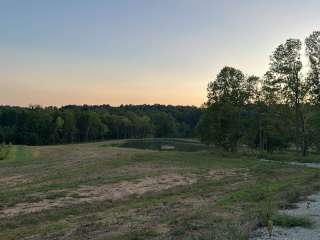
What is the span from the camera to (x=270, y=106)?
50.5 meters

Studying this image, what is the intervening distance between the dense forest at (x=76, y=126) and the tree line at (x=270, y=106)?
252 feet

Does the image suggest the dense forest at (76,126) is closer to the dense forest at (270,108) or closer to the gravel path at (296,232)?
the dense forest at (270,108)

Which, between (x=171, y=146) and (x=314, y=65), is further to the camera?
(x=171, y=146)

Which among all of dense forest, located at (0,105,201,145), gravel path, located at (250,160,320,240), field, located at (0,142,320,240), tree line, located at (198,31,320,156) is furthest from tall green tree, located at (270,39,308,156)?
dense forest, located at (0,105,201,145)

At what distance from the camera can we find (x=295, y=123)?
152 ft

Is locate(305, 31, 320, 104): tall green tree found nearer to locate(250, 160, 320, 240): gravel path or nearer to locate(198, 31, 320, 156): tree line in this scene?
locate(198, 31, 320, 156): tree line

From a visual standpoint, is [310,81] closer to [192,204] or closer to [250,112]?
[250,112]

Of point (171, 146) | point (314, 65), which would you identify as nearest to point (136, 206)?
point (314, 65)

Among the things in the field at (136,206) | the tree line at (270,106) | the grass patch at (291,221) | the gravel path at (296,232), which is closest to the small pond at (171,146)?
the tree line at (270,106)

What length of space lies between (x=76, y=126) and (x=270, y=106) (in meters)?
92.7

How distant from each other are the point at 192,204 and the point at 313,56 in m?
29.7

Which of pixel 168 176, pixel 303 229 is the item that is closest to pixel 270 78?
pixel 168 176

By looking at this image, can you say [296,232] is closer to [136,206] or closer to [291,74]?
[136,206]

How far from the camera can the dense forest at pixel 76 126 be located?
123 metres
